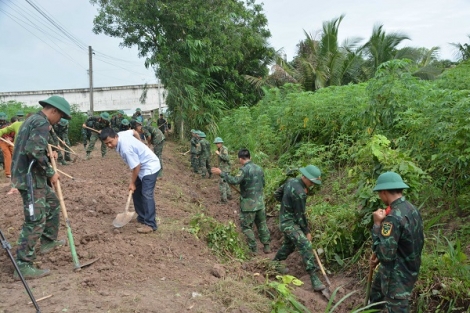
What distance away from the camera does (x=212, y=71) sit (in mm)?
19641

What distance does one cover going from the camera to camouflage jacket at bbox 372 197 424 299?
3.61m

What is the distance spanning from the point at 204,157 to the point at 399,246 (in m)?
9.06

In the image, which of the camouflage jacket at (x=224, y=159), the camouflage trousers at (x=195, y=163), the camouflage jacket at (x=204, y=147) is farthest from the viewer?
the camouflage trousers at (x=195, y=163)

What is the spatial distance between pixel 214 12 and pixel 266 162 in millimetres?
9552

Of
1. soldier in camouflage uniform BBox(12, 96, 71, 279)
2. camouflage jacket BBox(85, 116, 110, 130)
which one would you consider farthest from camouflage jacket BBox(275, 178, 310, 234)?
camouflage jacket BBox(85, 116, 110, 130)

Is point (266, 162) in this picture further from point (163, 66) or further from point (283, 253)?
point (163, 66)

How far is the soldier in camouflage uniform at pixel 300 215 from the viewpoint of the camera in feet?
17.5

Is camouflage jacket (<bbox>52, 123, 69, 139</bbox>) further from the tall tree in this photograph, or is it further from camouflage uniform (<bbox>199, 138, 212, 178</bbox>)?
the tall tree

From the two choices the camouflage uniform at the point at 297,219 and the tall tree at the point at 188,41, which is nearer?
the camouflage uniform at the point at 297,219

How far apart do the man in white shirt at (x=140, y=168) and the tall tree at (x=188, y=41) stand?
12871mm

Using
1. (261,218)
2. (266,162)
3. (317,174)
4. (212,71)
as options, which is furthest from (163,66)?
Result: (317,174)

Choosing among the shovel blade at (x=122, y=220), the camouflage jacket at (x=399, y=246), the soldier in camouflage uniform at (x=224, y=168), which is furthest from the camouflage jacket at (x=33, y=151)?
the soldier in camouflage uniform at (x=224, y=168)

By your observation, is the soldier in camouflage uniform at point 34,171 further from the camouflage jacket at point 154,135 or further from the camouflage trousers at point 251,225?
the camouflage jacket at point 154,135

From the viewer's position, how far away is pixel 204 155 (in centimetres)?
1236
